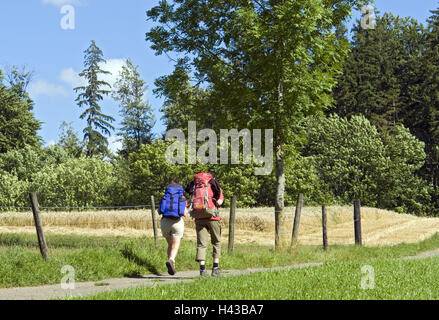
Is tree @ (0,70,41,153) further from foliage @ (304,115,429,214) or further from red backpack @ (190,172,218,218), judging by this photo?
red backpack @ (190,172,218,218)

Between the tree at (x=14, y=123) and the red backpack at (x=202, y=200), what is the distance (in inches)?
2203

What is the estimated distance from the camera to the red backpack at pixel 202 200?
10391 millimetres

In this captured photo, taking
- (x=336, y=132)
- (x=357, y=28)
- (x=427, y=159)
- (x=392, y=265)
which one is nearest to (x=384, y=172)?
(x=336, y=132)

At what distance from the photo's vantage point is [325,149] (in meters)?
57.5

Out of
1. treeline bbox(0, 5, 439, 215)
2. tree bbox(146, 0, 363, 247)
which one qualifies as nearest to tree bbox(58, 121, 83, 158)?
treeline bbox(0, 5, 439, 215)

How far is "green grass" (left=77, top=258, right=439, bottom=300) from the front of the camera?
7.28 metres

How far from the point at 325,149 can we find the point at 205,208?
48580 mm

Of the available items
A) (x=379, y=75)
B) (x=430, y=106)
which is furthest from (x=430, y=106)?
(x=379, y=75)

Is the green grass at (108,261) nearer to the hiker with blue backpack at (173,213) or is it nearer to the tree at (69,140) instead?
the hiker with blue backpack at (173,213)

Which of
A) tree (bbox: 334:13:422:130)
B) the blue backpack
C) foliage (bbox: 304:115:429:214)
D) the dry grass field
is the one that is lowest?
the dry grass field

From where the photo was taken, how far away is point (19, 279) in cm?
978

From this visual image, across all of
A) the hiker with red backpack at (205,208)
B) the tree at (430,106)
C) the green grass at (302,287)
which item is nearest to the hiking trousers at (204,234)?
the hiker with red backpack at (205,208)

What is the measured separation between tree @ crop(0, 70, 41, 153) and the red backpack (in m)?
56.0

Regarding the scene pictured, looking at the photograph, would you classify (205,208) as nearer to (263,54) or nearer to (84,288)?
(84,288)
